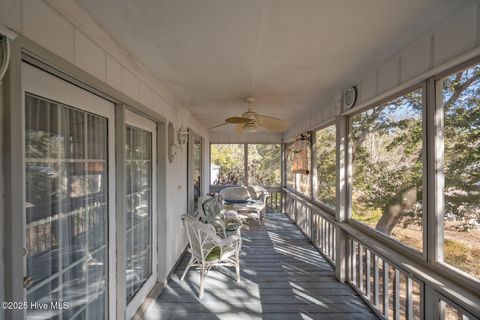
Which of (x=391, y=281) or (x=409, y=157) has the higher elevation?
(x=409, y=157)

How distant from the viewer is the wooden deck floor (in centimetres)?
225

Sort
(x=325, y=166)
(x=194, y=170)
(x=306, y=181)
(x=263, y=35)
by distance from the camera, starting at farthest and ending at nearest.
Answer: (x=194, y=170) < (x=306, y=181) < (x=325, y=166) < (x=263, y=35)

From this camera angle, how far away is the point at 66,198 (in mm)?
1333

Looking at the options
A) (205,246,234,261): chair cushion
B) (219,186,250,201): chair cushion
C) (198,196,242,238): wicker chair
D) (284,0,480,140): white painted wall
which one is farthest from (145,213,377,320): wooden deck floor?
(219,186,250,201): chair cushion

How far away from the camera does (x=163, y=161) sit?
8.94 feet

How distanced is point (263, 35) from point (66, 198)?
155 centimetres

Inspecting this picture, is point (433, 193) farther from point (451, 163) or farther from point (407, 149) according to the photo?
point (407, 149)

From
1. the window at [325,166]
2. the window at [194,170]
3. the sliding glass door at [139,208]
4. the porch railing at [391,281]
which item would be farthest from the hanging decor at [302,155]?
the sliding glass door at [139,208]

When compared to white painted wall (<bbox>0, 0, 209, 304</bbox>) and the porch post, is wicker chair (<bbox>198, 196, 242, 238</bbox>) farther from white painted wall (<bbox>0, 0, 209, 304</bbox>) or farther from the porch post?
the porch post

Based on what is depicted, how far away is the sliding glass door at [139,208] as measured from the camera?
2.11 meters

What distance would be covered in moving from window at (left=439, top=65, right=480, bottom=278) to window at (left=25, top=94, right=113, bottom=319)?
2.32m

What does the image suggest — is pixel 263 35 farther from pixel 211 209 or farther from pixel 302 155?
pixel 302 155

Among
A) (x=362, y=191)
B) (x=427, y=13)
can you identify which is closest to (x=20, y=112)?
(x=427, y=13)

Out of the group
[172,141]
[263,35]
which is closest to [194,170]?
[172,141]
